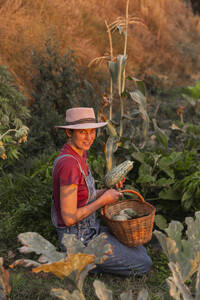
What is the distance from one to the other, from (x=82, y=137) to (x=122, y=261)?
956 mm

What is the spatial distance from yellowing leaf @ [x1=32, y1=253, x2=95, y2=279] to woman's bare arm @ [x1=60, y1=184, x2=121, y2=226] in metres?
1.09

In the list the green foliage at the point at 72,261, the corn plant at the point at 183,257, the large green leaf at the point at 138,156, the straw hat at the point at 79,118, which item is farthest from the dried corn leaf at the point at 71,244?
the large green leaf at the point at 138,156

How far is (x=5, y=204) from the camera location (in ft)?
11.3

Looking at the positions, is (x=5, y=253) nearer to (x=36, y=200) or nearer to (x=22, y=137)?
(x=36, y=200)

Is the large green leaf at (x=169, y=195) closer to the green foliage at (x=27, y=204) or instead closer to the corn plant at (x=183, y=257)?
the green foliage at (x=27, y=204)

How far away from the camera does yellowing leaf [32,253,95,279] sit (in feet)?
3.55

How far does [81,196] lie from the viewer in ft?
7.98

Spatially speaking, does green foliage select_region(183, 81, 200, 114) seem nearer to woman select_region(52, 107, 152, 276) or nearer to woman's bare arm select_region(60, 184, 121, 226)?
woman select_region(52, 107, 152, 276)

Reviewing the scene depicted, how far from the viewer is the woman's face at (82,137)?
236cm

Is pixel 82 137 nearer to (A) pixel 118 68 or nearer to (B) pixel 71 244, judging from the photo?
(A) pixel 118 68

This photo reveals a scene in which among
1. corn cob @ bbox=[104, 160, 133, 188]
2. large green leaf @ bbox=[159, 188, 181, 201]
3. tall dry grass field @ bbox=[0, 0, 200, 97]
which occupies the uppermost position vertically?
tall dry grass field @ bbox=[0, 0, 200, 97]

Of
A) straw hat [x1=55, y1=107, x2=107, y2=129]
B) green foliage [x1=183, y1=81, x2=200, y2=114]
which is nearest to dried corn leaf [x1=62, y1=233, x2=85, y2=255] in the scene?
straw hat [x1=55, y1=107, x2=107, y2=129]

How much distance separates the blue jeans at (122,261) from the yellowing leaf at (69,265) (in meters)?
1.33

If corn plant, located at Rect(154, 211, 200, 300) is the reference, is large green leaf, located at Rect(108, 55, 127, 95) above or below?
above
